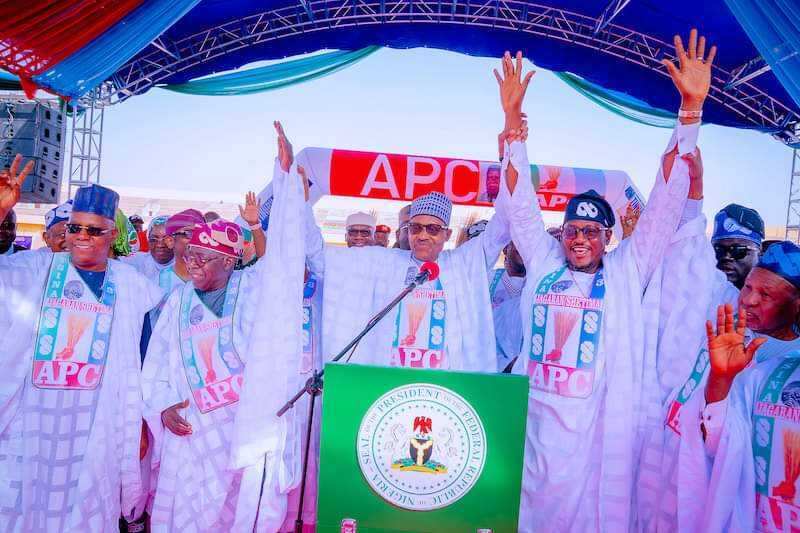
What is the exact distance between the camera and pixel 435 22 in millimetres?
7527

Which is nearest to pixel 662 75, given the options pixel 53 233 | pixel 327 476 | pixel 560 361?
pixel 560 361

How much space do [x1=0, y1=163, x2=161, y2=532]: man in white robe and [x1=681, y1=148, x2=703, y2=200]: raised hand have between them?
3053 millimetres

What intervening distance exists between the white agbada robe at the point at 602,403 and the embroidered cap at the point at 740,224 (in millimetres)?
648

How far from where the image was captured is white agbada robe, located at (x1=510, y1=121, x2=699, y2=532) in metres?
3.07

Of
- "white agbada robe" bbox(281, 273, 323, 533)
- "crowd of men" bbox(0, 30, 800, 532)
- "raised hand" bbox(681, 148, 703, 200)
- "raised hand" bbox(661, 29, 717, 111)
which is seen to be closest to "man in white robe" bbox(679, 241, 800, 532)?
"crowd of men" bbox(0, 30, 800, 532)

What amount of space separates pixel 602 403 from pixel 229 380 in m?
2.00

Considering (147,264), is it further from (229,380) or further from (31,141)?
(31,141)

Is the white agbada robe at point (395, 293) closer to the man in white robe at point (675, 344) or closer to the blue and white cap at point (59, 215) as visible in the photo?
the man in white robe at point (675, 344)

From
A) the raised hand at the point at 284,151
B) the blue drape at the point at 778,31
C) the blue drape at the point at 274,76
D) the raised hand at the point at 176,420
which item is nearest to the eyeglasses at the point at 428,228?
the raised hand at the point at 284,151

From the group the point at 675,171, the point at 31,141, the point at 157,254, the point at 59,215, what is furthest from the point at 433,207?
the point at 31,141

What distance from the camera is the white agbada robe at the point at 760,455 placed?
219cm

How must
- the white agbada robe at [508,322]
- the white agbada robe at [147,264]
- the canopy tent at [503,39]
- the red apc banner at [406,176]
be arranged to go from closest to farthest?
the white agbada robe at [508,322]
the white agbada robe at [147,264]
the canopy tent at [503,39]
the red apc banner at [406,176]

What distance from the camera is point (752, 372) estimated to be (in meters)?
2.41

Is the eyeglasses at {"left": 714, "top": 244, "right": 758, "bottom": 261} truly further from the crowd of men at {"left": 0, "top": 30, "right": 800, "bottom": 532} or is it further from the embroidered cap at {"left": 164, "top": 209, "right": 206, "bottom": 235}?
the embroidered cap at {"left": 164, "top": 209, "right": 206, "bottom": 235}
